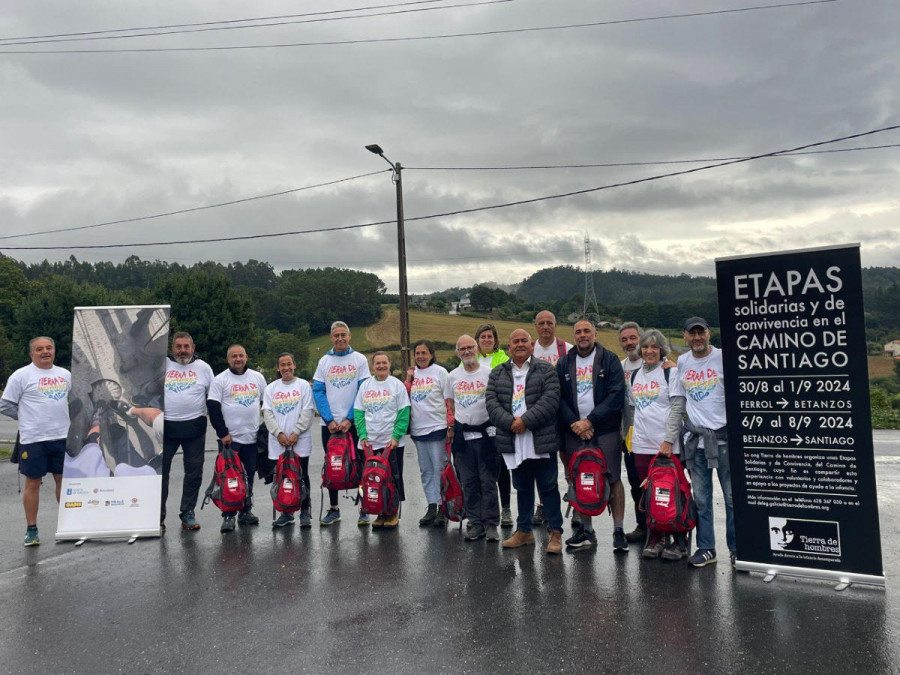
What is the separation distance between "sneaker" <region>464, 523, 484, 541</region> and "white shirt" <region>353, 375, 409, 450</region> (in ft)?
4.31

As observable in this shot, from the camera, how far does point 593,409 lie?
6246mm

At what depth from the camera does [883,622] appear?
14.4 ft

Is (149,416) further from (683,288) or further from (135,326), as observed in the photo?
(683,288)

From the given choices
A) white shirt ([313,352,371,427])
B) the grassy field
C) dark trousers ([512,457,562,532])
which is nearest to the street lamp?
white shirt ([313,352,371,427])

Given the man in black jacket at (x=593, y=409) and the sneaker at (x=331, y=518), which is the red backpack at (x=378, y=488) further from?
the man in black jacket at (x=593, y=409)

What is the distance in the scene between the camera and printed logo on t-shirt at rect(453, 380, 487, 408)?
22.2 ft

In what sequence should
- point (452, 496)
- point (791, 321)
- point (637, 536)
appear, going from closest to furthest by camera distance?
point (791, 321)
point (637, 536)
point (452, 496)

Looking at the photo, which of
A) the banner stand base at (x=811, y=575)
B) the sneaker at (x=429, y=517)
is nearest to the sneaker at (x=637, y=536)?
the banner stand base at (x=811, y=575)

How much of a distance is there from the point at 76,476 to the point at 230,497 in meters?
1.67

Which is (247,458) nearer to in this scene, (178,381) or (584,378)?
(178,381)

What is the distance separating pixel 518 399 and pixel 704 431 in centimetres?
164

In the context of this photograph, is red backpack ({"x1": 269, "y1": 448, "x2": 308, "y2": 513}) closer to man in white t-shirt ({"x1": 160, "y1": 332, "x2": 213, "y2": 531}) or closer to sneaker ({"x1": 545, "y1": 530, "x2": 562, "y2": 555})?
man in white t-shirt ({"x1": 160, "y1": 332, "x2": 213, "y2": 531})

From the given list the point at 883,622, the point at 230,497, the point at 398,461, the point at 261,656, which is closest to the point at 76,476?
the point at 230,497

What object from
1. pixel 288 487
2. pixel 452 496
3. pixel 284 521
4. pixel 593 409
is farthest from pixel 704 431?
pixel 284 521
